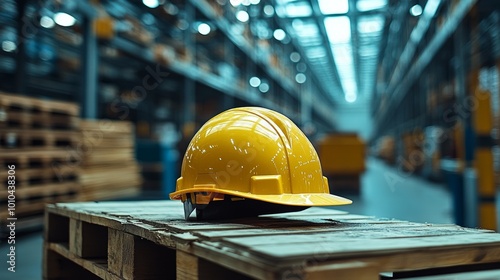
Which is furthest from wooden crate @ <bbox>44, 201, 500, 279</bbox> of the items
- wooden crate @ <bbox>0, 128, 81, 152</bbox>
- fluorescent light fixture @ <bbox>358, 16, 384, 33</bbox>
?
fluorescent light fixture @ <bbox>358, 16, 384, 33</bbox>

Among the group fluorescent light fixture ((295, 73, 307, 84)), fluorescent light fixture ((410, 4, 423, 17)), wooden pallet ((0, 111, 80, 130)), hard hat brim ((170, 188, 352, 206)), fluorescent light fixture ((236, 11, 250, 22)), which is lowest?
hard hat brim ((170, 188, 352, 206))

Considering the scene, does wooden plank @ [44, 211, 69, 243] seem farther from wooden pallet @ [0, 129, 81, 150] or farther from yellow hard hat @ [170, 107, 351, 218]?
wooden pallet @ [0, 129, 81, 150]

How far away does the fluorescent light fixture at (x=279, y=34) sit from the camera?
62.5 feet

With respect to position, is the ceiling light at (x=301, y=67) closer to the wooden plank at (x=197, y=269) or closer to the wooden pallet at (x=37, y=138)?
the wooden pallet at (x=37, y=138)

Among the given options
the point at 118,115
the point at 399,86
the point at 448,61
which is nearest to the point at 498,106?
the point at 448,61

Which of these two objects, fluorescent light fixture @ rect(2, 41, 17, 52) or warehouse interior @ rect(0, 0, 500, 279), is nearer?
warehouse interior @ rect(0, 0, 500, 279)

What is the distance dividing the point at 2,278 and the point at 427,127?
1239cm

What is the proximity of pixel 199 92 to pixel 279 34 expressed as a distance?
21.1 feet

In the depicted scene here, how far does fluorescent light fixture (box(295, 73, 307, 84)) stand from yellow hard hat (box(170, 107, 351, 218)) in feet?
77.4

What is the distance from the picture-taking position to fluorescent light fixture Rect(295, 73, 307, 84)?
2586 centimetres

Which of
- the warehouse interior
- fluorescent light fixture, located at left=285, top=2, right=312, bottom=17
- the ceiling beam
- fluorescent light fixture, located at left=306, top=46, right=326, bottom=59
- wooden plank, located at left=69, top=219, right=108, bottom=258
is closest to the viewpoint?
wooden plank, located at left=69, top=219, right=108, bottom=258

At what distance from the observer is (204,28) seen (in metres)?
12.1

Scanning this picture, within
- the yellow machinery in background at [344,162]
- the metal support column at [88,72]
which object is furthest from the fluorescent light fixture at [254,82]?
the metal support column at [88,72]

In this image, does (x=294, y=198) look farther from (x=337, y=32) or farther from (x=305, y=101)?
(x=305, y=101)
